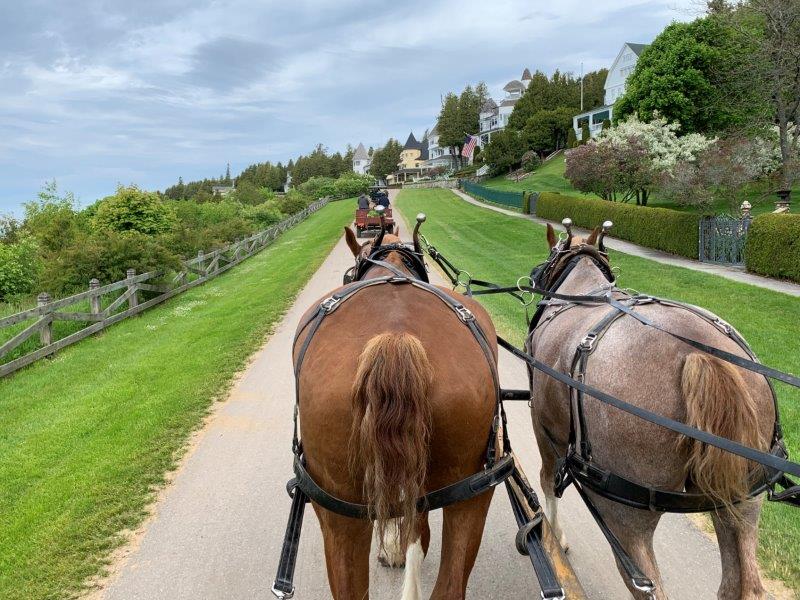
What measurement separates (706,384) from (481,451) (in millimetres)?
1052

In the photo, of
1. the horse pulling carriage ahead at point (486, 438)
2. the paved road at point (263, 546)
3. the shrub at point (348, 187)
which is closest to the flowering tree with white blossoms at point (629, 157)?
the paved road at point (263, 546)

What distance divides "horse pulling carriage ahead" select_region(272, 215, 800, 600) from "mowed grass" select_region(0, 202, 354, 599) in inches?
107

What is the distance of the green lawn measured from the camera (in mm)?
29625

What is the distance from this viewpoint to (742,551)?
105 inches

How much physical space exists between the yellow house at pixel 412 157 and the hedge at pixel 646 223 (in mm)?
99584

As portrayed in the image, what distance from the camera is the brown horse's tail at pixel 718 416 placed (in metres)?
2.45

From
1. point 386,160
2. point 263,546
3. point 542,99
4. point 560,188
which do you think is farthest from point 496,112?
point 263,546

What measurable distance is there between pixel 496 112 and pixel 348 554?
108 metres

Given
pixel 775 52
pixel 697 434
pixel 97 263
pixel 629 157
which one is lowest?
pixel 697 434

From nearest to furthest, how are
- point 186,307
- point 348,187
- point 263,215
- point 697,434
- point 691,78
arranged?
1. point 697,434
2. point 186,307
3. point 691,78
4. point 263,215
5. point 348,187

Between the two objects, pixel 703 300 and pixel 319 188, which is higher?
pixel 319 188

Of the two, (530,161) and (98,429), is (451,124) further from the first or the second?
(98,429)

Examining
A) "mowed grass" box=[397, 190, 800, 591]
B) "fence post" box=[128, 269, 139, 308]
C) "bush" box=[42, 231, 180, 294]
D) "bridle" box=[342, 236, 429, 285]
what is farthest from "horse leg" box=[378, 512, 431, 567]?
"bush" box=[42, 231, 180, 294]

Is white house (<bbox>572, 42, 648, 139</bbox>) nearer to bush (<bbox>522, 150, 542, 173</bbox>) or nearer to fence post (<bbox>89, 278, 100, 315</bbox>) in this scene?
bush (<bbox>522, 150, 542, 173</bbox>)
